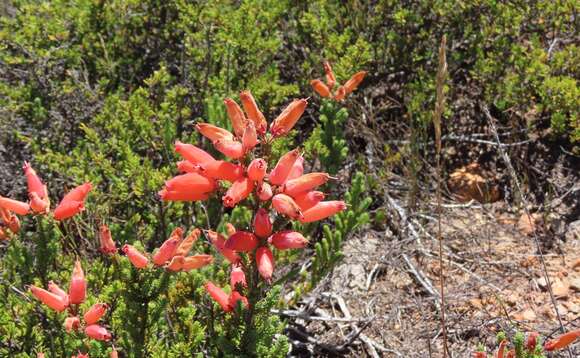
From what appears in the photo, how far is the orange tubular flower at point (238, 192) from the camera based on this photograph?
203 centimetres

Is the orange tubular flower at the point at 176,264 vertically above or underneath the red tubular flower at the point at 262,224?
underneath

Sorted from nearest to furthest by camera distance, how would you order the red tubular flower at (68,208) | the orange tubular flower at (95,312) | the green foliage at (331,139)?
the orange tubular flower at (95,312) < the red tubular flower at (68,208) < the green foliage at (331,139)

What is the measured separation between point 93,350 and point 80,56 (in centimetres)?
304

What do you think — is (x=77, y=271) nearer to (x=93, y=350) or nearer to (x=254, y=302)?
(x=93, y=350)

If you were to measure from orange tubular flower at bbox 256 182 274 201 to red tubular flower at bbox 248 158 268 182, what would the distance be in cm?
4

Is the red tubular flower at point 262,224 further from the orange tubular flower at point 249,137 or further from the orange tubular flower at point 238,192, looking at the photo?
the orange tubular flower at point 249,137

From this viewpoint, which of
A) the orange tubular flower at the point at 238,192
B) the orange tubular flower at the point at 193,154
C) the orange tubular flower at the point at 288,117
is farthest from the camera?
the orange tubular flower at the point at 288,117

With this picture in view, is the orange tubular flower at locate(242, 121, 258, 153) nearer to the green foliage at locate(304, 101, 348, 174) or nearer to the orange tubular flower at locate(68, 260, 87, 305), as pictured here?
the orange tubular flower at locate(68, 260, 87, 305)

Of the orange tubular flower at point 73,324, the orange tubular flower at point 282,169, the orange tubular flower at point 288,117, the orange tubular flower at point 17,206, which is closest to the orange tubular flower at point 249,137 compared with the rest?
the orange tubular flower at point 282,169

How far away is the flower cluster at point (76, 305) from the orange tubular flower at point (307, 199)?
36.0 inches

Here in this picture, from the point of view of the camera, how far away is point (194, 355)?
10.0ft

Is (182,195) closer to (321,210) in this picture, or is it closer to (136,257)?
(136,257)

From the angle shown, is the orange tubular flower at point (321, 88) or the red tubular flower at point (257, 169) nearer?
the red tubular flower at point (257, 169)

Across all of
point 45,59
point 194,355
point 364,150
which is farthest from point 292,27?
point 194,355
